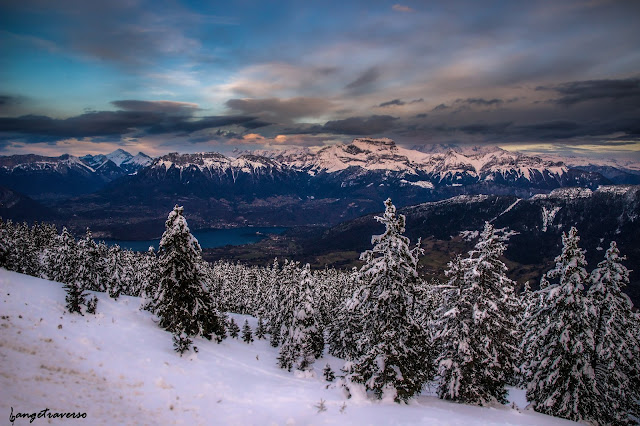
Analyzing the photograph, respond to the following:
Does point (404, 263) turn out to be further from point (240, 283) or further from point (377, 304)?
point (240, 283)

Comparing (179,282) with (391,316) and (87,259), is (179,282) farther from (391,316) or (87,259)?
(87,259)

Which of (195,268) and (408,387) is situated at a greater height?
(195,268)

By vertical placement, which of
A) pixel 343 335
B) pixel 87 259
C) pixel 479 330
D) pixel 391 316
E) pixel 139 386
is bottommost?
pixel 343 335

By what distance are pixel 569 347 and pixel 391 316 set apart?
1355 centimetres

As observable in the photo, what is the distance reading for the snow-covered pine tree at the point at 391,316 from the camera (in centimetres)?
1909

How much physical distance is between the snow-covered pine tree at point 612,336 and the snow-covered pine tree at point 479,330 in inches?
270

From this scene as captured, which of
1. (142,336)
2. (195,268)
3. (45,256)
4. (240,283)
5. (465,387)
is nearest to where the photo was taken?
(465,387)

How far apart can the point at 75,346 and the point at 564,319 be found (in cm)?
3143

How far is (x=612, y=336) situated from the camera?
23.4 metres

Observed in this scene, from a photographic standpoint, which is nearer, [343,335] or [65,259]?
[343,335]

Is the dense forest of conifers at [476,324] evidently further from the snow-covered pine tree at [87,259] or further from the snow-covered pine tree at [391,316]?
the snow-covered pine tree at [87,259]

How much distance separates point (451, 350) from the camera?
21.9 meters

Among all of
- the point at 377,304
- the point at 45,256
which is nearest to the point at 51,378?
the point at 377,304

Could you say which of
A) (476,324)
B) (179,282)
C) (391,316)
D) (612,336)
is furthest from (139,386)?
(612,336)
